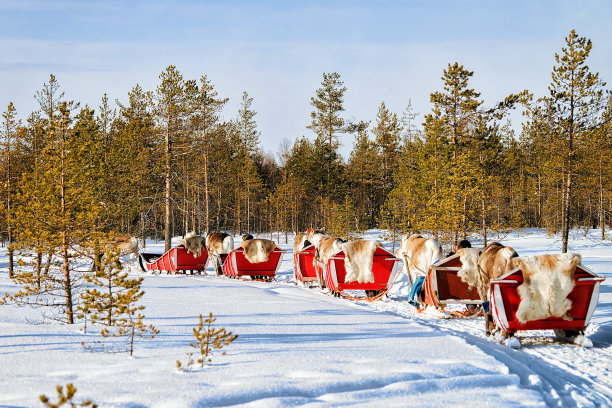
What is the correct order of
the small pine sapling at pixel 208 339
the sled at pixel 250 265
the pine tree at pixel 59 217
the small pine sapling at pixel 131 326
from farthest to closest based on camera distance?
the sled at pixel 250 265 → the pine tree at pixel 59 217 → the small pine sapling at pixel 131 326 → the small pine sapling at pixel 208 339

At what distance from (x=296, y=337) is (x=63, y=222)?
4062mm

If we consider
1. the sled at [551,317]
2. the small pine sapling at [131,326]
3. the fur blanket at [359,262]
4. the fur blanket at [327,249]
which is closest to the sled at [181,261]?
the fur blanket at [327,249]

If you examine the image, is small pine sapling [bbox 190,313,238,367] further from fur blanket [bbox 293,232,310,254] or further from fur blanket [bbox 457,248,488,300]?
fur blanket [bbox 293,232,310,254]

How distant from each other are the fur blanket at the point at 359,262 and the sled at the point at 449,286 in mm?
3263

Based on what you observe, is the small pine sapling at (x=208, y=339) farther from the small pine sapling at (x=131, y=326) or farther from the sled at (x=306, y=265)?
the sled at (x=306, y=265)

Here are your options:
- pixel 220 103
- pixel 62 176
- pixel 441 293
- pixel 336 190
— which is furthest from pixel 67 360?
pixel 336 190

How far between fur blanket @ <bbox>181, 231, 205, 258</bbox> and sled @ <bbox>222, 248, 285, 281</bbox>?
295 centimetres

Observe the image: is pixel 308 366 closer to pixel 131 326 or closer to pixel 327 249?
pixel 131 326

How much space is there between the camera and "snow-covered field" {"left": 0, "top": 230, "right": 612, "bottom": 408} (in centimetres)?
462

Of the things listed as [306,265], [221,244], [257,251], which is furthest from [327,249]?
[221,244]

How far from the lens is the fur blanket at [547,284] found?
7777 mm

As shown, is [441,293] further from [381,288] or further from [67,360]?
[67,360]

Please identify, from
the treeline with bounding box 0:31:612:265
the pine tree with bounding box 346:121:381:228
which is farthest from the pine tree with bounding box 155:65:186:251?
the pine tree with bounding box 346:121:381:228

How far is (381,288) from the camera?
14180 mm
